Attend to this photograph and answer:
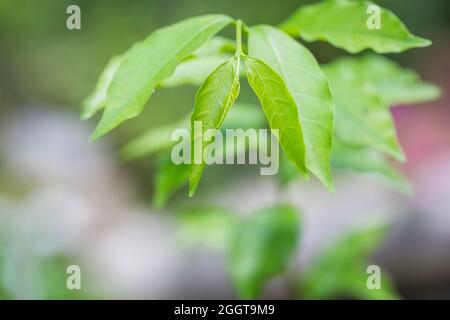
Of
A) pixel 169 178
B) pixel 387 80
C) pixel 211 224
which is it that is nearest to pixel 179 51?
pixel 169 178

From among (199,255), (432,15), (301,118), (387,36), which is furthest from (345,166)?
(432,15)

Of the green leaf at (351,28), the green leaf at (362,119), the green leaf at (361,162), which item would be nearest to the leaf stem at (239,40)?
the green leaf at (351,28)

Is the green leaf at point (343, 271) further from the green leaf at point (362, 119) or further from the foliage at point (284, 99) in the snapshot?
the green leaf at point (362, 119)

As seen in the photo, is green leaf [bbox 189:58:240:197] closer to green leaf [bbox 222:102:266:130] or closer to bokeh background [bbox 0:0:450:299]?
green leaf [bbox 222:102:266:130]

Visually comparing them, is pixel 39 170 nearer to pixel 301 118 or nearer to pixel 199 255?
pixel 199 255

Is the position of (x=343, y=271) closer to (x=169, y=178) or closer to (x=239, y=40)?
(x=169, y=178)

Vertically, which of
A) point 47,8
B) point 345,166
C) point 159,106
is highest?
point 47,8

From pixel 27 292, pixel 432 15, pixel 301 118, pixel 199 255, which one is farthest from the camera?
pixel 432 15
